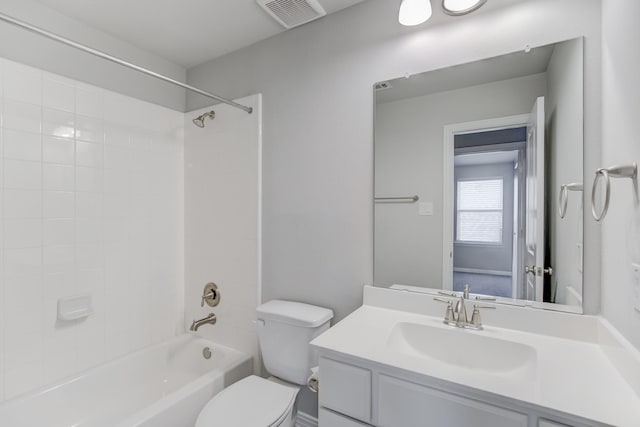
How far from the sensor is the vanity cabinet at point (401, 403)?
0.85 meters

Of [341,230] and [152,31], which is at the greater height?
[152,31]

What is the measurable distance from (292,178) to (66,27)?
4.99 feet

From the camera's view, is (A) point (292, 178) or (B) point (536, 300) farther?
(A) point (292, 178)

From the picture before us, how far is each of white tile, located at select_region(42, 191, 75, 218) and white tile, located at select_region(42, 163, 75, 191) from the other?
0.11ft

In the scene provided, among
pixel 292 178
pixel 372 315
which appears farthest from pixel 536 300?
pixel 292 178

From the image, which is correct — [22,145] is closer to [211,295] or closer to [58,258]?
[58,258]

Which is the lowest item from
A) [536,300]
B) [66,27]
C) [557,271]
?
[536,300]

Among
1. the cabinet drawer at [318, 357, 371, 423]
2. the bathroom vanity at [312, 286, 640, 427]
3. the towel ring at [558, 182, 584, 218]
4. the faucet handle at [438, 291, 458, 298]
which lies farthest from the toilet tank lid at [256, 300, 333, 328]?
the towel ring at [558, 182, 584, 218]

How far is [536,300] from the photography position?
126 centimetres

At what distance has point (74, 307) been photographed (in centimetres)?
176

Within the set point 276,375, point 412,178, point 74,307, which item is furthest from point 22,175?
point 412,178

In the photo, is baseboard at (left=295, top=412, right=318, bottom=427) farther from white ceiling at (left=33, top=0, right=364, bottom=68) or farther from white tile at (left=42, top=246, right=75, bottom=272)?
white ceiling at (left=33, top=0, right=364, bottom=68)

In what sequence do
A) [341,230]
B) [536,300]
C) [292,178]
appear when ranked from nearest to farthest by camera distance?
[536,300], [341,230], [292,178]

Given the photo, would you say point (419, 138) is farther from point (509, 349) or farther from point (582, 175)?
point (509, 349)
